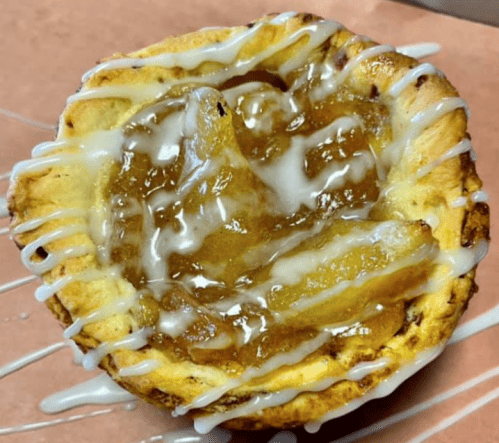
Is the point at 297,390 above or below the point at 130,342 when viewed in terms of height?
below

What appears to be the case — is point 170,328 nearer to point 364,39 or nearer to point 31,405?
point 31,405

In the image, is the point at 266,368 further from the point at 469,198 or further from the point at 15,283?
the point at 15,283

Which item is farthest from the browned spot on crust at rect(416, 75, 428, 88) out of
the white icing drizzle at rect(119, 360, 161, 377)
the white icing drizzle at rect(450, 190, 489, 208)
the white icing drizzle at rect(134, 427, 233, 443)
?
the white icing drizzle at rect(134, 427, 233, 443)

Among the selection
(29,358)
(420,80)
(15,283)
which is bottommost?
(29,358)

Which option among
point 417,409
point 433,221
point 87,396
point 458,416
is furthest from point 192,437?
point 433,221

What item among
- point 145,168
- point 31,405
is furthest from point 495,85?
point 31,405

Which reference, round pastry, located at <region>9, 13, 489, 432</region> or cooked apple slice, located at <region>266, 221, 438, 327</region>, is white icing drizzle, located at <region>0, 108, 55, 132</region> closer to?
round pastry, located at <region>9, 13, 489, 432</region>
